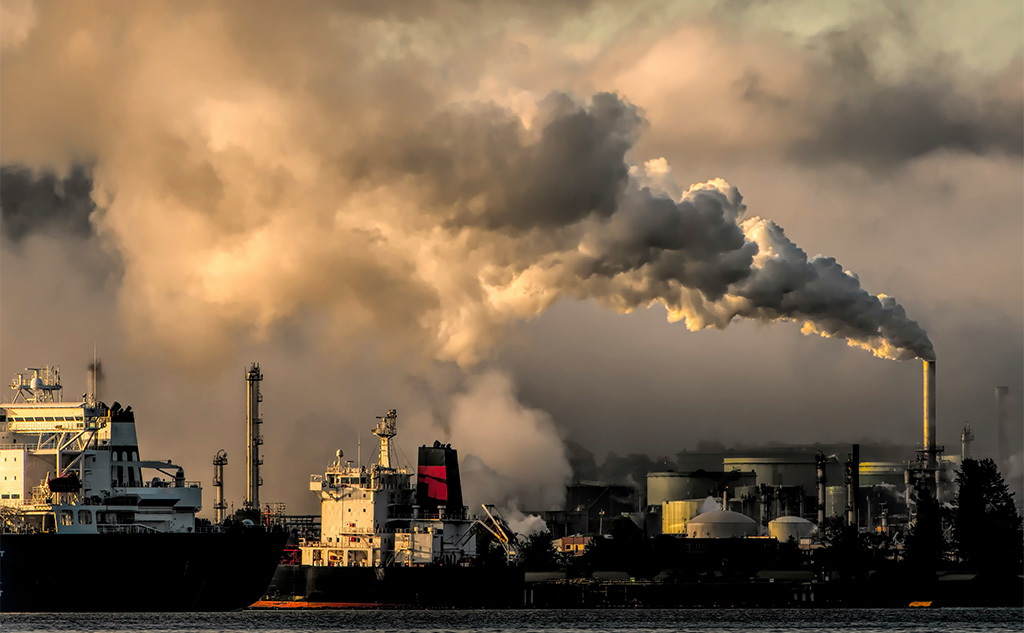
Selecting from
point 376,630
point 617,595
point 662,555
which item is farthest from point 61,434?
A: point 662,555

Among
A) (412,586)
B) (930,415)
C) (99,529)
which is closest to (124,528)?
(99,529)

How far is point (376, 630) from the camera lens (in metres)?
108

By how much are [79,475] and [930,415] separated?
305 ft

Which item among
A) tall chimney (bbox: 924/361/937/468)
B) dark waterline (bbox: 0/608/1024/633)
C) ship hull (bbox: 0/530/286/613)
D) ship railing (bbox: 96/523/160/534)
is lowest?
dark waterline (bbox: 0/608/1024/633)

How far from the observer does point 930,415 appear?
172750 mm

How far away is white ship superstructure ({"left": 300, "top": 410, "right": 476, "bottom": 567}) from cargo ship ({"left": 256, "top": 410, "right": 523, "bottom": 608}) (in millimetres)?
88

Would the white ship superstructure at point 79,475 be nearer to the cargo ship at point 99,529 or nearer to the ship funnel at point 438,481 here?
the cargo ship at point 99,529

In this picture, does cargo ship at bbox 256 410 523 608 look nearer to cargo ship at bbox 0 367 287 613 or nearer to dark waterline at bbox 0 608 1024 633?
dark waterline at bbox 0 608 1024 633

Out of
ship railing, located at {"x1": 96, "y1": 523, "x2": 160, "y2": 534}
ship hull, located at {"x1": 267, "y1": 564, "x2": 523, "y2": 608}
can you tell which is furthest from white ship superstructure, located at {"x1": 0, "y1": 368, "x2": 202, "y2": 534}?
ship hull, located at {"x1": 267, "y1": 564, "x2": 523, "y2": 608}

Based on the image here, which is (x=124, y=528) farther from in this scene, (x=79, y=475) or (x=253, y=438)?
(x=253, y=438)

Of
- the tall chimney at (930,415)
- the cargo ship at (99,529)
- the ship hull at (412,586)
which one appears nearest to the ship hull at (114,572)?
the cargo ship at (99,529)

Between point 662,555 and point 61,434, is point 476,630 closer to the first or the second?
point 61,434

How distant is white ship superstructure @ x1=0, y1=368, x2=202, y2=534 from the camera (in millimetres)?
112312

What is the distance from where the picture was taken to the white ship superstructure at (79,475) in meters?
112
